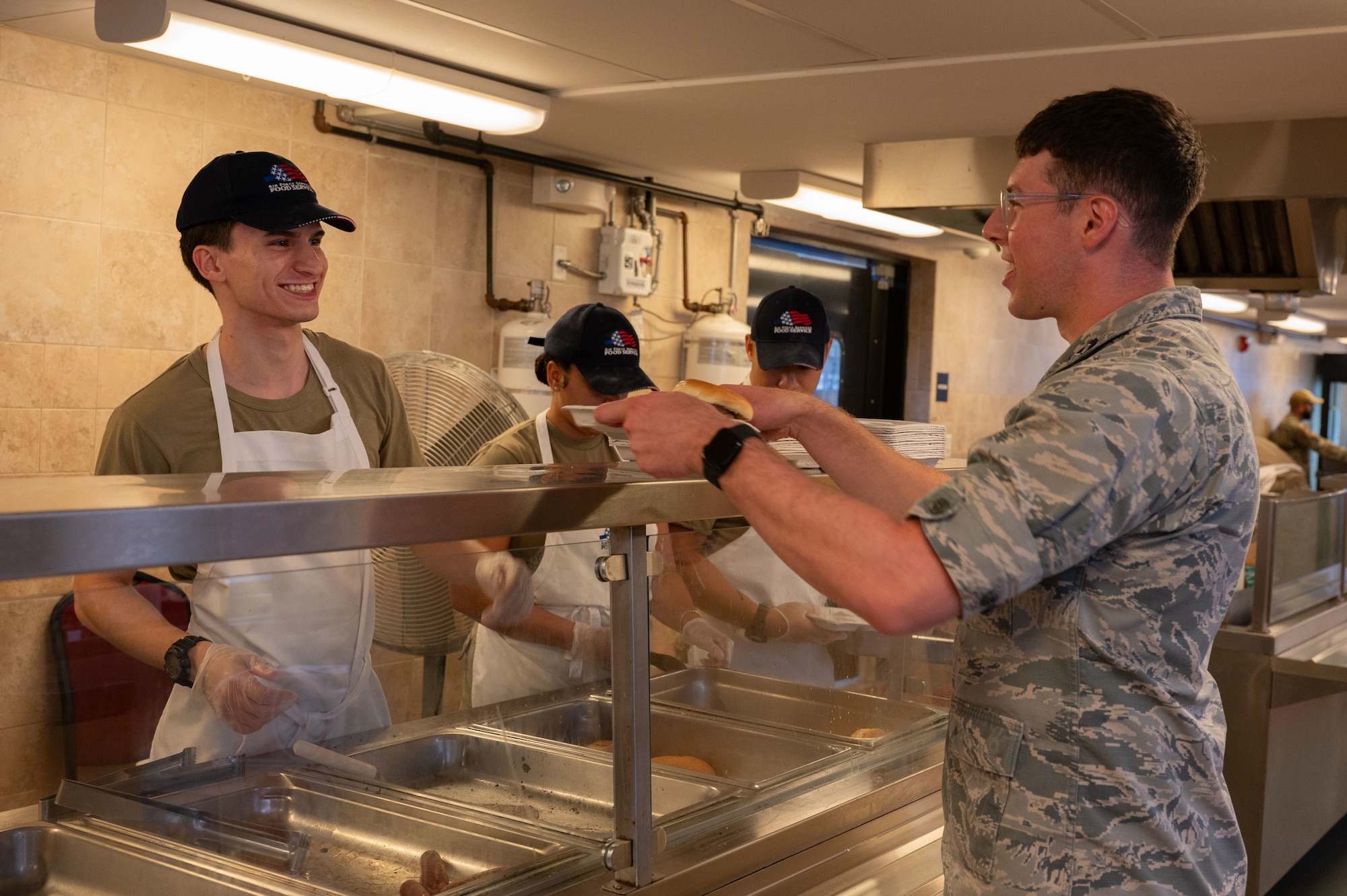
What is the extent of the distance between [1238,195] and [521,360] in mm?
2494

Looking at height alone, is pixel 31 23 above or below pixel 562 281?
above

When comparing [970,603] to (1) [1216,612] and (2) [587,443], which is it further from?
(2) [587,443]

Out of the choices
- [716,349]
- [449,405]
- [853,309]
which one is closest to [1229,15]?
[449,405]

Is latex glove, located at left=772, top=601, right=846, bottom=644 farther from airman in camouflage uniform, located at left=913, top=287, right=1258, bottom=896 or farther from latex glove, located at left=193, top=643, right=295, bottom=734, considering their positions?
latex glove, located at left=193, top=643, right=295, bottom=734

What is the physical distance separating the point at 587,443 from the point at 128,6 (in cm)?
146

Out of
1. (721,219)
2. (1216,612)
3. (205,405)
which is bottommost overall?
(1216,612)

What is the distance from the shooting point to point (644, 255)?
5.12 meters

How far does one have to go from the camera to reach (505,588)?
56.6 inches

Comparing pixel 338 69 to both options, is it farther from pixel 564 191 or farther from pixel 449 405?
pixel 564 191

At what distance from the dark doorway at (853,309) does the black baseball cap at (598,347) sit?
3.47m

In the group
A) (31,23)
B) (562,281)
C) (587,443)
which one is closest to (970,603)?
(587,443)

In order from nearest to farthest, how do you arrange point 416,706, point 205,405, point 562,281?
point 416,706 → point 205,405 → point 562,281

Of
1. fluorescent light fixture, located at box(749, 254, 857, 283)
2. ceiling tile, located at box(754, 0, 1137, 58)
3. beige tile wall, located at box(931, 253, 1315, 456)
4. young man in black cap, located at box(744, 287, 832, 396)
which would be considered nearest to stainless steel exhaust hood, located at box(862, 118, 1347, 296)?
ceiling tile, located at box(754, 0, 1137, 58)

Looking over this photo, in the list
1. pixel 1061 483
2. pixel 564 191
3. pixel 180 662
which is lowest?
pixel 180 662
